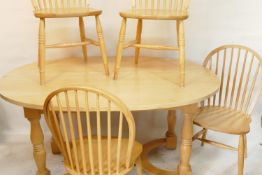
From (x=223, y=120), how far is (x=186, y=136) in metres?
0.43

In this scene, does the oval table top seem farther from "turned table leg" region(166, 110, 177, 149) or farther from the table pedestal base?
the table pedestal base

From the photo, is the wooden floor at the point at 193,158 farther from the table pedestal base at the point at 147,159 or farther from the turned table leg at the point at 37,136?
the turned table leg at the point at 37,136

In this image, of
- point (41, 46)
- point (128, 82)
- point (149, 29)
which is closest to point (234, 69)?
point (149, 29)

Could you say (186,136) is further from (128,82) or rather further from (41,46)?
(41,46)

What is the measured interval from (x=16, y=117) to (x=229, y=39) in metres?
1.96

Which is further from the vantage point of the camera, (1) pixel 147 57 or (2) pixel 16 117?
(2) pixel 16 117

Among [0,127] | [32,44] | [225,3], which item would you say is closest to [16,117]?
[0,127]

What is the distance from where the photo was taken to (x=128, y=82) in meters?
1.91

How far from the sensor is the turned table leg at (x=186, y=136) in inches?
69.2

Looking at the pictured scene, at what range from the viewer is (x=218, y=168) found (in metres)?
2.35

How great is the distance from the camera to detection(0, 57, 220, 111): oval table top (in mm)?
1649

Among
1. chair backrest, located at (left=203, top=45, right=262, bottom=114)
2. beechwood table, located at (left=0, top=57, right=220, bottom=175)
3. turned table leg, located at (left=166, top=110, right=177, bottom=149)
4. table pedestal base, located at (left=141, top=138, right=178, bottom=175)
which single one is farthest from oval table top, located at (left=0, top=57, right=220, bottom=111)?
table pedestal base, located at (left=141, top=138, right=178, bottom=175)

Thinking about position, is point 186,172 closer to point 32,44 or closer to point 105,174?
point 105,174

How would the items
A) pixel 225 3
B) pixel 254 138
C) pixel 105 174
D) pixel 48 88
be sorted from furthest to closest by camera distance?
pixel 254 138 < pixel 225 3 < pixel 48 88 < pixel 105 174
